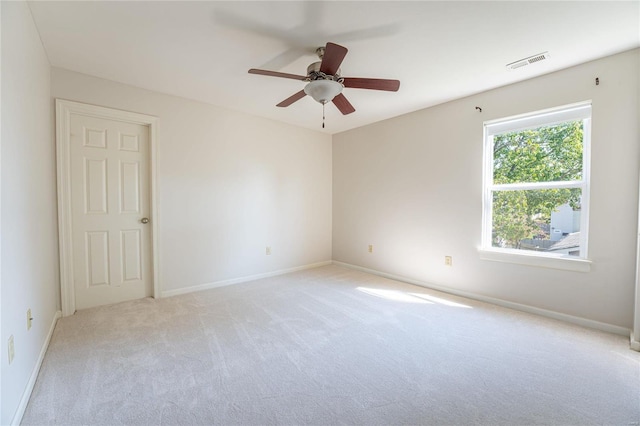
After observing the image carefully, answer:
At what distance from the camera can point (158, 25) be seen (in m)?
1.96

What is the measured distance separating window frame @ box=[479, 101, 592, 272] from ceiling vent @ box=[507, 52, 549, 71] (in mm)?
533

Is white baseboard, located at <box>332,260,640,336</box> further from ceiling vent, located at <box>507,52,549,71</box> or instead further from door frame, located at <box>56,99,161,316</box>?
door frame, located at <box>56,99,161,316</box>

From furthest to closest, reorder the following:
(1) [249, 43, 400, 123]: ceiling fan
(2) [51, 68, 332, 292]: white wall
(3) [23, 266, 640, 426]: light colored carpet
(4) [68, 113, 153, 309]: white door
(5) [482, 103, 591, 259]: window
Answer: (2) [51, 68, 332, 292]: white wall
(4) [68, 113, 153, 309]: white door
(5) [482, 103, 591, 259]: window
(1) [249, 43, 400, 123]: ceiling fan
(3) [23, 266, 640, 426]: light colored carpet

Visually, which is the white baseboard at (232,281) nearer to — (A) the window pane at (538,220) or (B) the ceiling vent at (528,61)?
(A) the window pane at (538,220)

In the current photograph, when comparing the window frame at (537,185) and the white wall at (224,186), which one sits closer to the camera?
the window frame at (537,185)

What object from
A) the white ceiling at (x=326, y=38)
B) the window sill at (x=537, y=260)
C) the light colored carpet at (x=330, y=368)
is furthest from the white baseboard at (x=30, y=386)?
the window sill at (x=537, y=260)

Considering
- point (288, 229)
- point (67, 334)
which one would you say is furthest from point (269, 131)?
point (67, 334)

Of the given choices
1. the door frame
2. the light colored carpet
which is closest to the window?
the light colored carpet

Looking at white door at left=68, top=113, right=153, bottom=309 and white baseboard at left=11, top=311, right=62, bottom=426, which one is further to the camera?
white door at left=68, top=113, right=153, bottom=309

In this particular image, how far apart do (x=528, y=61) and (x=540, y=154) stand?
0.94 metres

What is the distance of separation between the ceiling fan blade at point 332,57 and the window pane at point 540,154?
2221mm

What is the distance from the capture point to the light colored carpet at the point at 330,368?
Answer: 1473 millimetres

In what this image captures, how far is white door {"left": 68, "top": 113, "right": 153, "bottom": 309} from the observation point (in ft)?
9.11

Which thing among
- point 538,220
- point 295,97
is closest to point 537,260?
point 538,220
